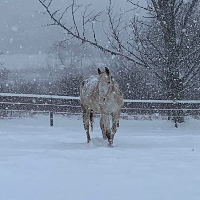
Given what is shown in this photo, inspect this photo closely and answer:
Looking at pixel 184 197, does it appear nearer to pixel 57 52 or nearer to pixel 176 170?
pixel 176 170

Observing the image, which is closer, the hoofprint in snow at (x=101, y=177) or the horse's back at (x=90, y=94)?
the hoofprint in snow at (x=101, y=177)

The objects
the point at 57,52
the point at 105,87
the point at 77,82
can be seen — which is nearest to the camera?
the point at 105,87

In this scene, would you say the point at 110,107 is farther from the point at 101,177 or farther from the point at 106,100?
the point at 101,177

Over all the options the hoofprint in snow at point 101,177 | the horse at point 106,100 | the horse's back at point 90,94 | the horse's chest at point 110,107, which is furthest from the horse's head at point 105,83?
the hoofprint in snow at point 101,177

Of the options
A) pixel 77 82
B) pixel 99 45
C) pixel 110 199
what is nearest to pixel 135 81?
pixel 77 82

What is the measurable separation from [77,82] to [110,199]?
18.7 metres

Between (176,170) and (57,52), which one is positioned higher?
(57,52)

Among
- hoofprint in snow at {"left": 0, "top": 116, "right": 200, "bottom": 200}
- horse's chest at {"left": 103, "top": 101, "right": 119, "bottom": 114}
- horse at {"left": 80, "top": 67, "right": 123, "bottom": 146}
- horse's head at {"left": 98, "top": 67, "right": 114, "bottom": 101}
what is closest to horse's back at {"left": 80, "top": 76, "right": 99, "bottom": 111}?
horse at {"left": 80, "top": 67, "right": 123, "bottom": 146}

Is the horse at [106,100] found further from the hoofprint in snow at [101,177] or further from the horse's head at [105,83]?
the hoofprint in snow at [101,177]

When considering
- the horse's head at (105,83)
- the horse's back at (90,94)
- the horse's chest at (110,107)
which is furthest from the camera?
the horse's back at (90,94)

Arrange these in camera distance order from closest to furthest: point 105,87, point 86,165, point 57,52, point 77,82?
1. point 86,165
2. point 105,87
3. point 77,82
4. point 57,52

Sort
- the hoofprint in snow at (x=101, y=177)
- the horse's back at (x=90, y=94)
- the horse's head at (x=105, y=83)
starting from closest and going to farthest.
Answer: the hoofprint in snow at (x=101, y=177)
the horse's head at (x=105, y=83)
the horse's back at (x=90, y=94)

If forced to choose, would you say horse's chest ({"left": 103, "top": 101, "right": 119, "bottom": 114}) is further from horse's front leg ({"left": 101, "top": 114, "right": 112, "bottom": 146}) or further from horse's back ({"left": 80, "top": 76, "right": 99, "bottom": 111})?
horse's back ({"left": 80, "top": 76, "right": 99, "bottom": 111})

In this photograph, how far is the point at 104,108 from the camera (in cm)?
730
